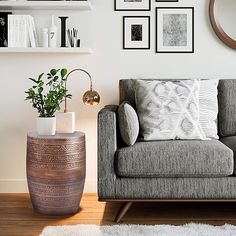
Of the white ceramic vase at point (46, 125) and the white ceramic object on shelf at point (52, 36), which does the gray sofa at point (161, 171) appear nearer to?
the white ceramic vase at point (46, 125)

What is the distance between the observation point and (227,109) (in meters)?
3.70

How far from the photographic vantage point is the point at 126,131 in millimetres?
3223

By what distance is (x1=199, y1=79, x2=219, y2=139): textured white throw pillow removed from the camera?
357 centimetres

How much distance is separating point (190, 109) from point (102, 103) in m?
0.86

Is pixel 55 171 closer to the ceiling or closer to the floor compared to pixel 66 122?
closer to the floor

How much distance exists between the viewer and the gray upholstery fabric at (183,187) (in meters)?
3.12

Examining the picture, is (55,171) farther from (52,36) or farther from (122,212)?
(52,36)

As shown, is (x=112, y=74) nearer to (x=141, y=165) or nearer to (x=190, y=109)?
(x=190, y=109)

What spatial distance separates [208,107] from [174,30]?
754 mm

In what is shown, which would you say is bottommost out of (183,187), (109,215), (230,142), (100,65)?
(109,215)

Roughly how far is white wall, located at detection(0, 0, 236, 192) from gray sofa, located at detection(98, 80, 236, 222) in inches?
34.6

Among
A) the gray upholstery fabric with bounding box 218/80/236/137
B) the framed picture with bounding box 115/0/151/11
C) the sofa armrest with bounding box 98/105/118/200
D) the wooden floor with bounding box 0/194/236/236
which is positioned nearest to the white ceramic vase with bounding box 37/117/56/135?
the sofa armrest with bounding box 98/105/118/200

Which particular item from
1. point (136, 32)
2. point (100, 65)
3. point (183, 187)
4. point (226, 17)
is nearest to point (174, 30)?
point (136, 32)

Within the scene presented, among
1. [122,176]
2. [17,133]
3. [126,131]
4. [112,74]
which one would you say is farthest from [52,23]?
[122,176]
